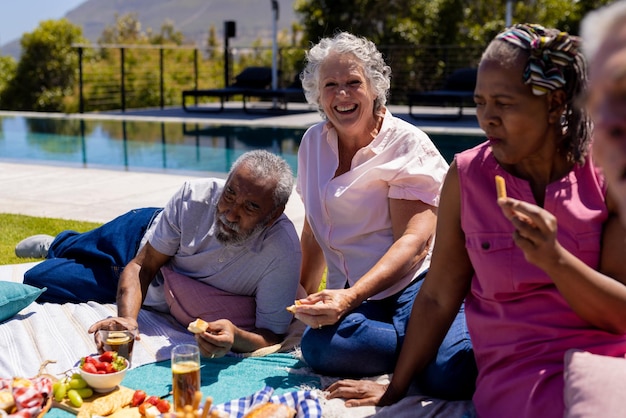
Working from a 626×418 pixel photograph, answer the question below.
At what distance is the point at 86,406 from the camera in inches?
108

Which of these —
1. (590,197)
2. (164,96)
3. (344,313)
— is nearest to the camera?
(590,197)

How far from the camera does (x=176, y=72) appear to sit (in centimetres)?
2238

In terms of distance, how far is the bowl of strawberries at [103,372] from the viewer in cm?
277

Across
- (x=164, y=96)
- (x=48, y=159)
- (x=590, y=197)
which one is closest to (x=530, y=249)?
(x=590, y=197)

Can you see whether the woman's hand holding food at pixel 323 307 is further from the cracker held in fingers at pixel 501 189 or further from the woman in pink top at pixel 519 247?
the cracker held in fingers at pixel 501 189

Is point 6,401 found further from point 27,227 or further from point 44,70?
point 44,70

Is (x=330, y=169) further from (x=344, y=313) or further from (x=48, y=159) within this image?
(x=48, y=159)

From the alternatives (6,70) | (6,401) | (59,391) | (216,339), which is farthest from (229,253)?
(6,70)

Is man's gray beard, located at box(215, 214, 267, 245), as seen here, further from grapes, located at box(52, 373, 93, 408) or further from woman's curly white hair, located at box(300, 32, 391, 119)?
grapes, located at box(52, 373, 93, 408)

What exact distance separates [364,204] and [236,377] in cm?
87

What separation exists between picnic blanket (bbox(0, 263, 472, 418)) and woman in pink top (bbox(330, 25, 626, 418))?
38 centimetres

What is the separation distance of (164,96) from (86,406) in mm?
18974

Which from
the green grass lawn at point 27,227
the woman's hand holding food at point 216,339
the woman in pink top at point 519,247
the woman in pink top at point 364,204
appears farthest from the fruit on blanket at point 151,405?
the green grass lawn at point 27,227

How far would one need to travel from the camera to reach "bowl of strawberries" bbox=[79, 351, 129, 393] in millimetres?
2770
